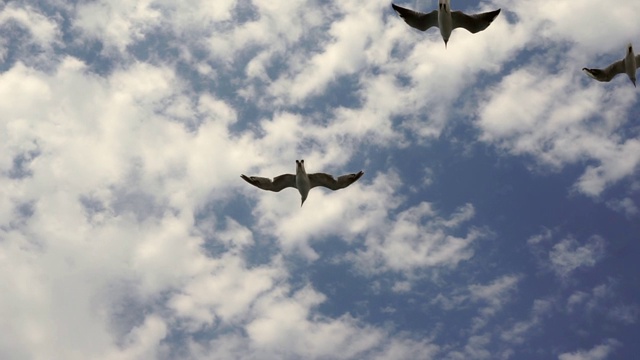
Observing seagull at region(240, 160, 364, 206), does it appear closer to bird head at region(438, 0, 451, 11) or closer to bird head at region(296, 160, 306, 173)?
bird head at region(296, 160, 306, 173)

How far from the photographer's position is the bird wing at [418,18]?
6312 cm

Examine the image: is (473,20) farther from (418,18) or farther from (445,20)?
(418,18)

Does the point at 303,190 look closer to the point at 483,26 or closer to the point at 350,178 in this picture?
the point at 350,178

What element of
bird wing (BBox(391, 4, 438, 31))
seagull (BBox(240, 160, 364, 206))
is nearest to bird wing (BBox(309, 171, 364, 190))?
seagull (BBox(240, 160, 364, 206))

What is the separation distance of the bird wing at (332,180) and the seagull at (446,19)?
37.7ft

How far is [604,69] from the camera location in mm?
65562

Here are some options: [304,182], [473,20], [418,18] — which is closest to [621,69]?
[473,20]

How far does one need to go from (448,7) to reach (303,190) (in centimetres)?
1631

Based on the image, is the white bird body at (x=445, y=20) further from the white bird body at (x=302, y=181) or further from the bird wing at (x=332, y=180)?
the white bird body at (x=302, y=181)

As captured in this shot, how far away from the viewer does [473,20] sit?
63.1 m

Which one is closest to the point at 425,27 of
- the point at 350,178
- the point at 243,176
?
the point at 350,178

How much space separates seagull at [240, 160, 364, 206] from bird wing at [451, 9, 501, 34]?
12.7 metres

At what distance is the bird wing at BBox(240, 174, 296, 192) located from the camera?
Result: 64.0 m

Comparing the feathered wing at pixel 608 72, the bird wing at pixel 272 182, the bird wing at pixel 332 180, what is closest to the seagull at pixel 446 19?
the feathered wing at pixel 608 72
